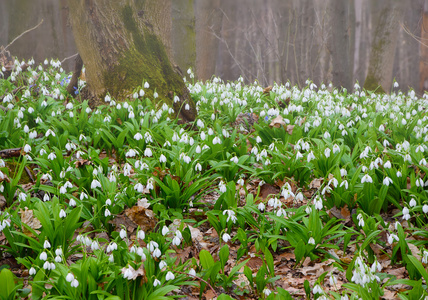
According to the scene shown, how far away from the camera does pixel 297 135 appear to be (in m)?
4.98

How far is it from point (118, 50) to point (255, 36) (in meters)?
21.8

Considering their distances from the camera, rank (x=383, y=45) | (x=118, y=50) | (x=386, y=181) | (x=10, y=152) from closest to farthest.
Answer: (x=386, y=181), (x=10, y=152), (x=118, y=50), (x=383, y=45)

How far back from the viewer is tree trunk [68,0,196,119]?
5.79 m

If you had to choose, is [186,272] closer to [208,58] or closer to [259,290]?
[259,290]

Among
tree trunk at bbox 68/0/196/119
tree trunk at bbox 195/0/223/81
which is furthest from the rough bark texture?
tree trunk at bbox 68/0/196/119

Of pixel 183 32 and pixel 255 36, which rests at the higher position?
pixel 183 32

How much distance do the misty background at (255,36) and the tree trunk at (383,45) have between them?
33 centimetres

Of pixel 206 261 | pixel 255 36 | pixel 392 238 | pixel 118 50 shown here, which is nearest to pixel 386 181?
pixel 392 238

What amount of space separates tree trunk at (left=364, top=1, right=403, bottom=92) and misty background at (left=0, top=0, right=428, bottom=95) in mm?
327

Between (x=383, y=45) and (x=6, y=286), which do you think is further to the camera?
(x=383, y=45)

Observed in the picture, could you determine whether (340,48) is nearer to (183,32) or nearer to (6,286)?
(183,32)

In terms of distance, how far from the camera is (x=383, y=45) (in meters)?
11.2

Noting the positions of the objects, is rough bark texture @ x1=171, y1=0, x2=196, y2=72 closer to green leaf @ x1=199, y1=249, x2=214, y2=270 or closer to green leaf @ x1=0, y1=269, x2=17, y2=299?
green leaf @ x1=199, y1=249, x2=214, y2=270

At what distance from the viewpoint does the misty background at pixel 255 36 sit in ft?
37.8
